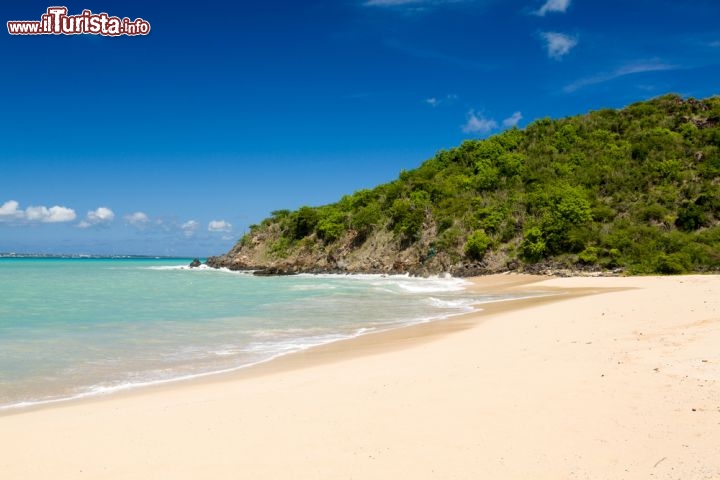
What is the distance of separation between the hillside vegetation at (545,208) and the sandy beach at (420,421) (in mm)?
28415

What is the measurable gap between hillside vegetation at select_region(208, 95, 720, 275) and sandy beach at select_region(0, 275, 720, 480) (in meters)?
28.4

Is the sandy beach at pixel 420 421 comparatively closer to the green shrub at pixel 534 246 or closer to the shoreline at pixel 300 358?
the shoreline at pixel 300 358

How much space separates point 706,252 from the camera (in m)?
31.9

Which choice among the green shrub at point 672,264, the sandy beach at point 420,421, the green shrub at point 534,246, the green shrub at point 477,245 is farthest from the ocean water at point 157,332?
the green shrub at point 477,245

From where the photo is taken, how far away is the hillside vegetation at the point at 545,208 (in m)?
37.5

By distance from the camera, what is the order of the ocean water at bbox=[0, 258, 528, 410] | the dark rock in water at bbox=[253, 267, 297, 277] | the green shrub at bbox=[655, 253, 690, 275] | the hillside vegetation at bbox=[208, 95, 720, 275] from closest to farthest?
the ocean water at bbox=[0, 258, 528, 410] → the green shrub at bbox=[655, 253, 690, 275] → the hillside vegetation at bbox=[208, 95, 720, 275] → the dark rock in water at bbox=[253, 267, 297, 277]

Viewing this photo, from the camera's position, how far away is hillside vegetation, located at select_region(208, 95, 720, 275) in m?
37.5

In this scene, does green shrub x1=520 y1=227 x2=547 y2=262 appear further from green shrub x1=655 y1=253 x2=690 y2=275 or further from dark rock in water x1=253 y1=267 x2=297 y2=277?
dark rock in water x1=253 y1=267 x2=297 y2=277

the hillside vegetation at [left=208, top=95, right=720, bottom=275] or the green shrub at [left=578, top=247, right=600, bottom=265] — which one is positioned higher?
the hillside vegetation at [left=208, top=95, right=720, bottom=275]

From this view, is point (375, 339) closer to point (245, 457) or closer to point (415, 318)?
point (415, 318)

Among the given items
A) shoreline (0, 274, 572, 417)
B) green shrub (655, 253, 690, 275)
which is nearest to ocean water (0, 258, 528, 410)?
shoreline (0, 274, 572, 417)

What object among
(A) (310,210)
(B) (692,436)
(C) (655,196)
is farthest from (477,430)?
(A) (310,210)

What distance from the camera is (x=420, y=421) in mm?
5410

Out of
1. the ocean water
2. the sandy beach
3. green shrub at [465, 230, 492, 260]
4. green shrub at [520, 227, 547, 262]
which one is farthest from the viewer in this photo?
green shrub at [465, 230, 492, 260]
